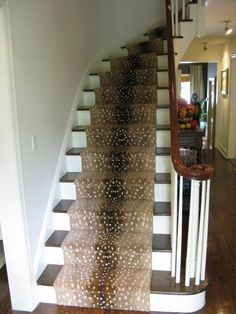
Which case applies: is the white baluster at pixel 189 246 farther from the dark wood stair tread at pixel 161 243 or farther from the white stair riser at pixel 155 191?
the white stair riser at pixel 155 191

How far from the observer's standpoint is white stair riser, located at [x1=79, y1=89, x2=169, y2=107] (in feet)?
11.3

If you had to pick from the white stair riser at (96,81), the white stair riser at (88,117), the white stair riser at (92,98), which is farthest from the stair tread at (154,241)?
the white stair riser at (96,81)

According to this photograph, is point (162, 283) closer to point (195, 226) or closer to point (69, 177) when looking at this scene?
point (195, 226)

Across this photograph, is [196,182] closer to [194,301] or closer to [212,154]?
[194,301]

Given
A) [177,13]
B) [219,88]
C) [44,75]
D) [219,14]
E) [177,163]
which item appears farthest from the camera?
[219,88]

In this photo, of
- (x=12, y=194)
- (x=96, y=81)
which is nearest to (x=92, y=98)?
(x=96, y=81)

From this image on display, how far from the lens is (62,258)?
244 cm

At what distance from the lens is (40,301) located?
2266 mm

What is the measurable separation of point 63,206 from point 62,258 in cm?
45

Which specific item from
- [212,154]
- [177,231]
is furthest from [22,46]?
[212,154]

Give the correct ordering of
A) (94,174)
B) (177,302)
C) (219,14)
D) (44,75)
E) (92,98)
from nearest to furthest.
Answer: (177,302) → (44,75) → (94,174) → (92,98) → (219,14)

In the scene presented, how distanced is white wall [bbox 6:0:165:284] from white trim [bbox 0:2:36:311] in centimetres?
7

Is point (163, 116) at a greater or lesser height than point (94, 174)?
greater

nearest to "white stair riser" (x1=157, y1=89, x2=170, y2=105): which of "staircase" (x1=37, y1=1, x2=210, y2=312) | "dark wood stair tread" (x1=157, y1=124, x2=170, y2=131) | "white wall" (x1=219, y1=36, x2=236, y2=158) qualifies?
"staircase" (x1=37, y1=1, x2=210, y2=312)
